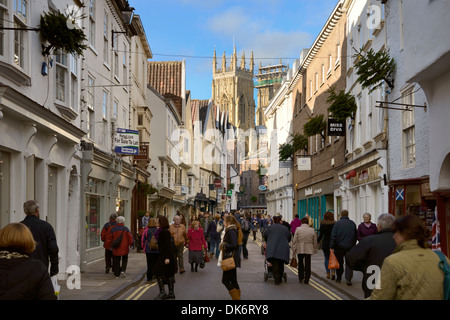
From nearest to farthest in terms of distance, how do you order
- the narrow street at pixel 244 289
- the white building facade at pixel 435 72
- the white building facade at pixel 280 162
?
the white building facade at pixel 435 72
the narrow street at pixel 244 289
the white building facade at pixel 280 162

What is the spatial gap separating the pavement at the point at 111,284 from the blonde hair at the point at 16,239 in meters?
7.09

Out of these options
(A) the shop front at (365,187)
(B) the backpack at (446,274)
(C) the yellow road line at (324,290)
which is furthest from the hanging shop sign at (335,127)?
(B) the backpack at (446,274)

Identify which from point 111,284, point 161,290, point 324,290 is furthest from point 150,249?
point 324,290

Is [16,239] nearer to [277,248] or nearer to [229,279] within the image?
[229,279]

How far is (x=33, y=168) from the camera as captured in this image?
43.0 ft

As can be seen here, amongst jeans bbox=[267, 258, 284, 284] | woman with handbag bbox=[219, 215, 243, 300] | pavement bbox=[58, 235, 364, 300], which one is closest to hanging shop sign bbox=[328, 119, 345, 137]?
pavement bbox=[58, 235, 364, 300]

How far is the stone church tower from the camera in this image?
16425 centimetres

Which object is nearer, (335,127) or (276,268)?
(276,268)

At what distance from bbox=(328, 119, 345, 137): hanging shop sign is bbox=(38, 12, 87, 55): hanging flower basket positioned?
44.4ft

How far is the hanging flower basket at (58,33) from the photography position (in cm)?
1338

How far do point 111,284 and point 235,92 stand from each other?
152088 mm

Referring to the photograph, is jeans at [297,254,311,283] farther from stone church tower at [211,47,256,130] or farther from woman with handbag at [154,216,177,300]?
stone church tower at [211,47,256,130]

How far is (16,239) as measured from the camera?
4.95 meters

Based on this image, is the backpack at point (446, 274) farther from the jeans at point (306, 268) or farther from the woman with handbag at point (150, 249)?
the jeans at point (306, 268)
